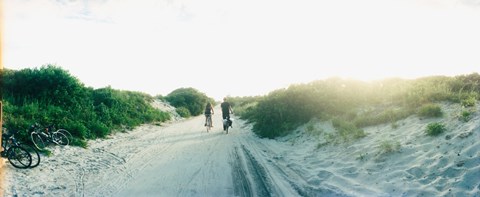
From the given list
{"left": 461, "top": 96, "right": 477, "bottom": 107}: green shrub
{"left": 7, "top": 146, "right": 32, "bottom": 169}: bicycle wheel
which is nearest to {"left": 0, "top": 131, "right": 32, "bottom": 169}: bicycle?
{"left": 7, "top": 146, "right": 32, "bottom": 169}: bicycle wheel

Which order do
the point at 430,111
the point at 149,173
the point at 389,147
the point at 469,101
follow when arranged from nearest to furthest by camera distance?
the point at 389,147 < the point at 149,173 < the point at 469,101 < the point at 430,111

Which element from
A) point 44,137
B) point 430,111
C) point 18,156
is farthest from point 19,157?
point 430,111

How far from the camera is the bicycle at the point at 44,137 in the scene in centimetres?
1182

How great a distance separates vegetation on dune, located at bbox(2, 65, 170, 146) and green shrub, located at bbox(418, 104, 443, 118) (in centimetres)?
1294

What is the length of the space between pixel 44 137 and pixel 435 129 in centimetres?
1297

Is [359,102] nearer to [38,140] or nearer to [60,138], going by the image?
[60,138]

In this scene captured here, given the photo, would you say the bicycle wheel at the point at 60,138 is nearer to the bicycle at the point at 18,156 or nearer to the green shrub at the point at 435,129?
the bicycle at the point at 18,156

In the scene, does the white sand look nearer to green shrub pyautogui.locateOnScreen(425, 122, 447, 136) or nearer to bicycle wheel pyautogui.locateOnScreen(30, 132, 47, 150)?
green shrub pyautogui.locateOnScreen(425, 122, 447, 136)

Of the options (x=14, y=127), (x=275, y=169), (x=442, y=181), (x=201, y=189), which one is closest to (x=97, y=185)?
(x=201, y=189)

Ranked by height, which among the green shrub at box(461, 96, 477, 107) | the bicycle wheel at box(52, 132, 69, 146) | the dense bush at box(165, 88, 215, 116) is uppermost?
the dense bush at box(165, 88, 215, 116)

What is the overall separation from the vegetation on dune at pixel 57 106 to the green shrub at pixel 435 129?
41.7ft

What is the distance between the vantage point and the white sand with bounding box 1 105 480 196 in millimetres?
7418

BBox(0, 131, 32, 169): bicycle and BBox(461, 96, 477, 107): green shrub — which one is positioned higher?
BBox(461, 96, 477, 107): green shrub

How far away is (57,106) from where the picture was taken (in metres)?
17.3
